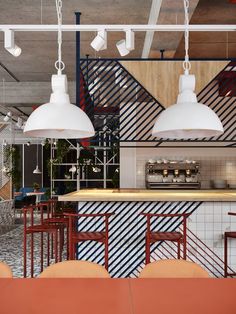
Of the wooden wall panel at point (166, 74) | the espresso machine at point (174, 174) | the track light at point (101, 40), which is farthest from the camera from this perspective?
the espresso machine at point (174, 174)

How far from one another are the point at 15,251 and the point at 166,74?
4.35 metres

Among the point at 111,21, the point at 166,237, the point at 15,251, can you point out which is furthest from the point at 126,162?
the point at 166,237

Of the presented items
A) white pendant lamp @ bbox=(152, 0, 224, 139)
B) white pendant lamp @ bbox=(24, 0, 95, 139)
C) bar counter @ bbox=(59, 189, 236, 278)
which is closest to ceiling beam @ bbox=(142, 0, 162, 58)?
bar counter @ bbox=(59, 189, 236, 278)

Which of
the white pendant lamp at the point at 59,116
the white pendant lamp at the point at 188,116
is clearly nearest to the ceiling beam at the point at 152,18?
the white pendant lamp at the point at 188,116

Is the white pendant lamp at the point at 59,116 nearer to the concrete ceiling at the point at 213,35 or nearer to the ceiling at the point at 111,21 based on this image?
the ceiling at the point at 111,21

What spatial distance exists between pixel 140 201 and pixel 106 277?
3.23 meters

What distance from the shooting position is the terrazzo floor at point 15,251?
6359mm

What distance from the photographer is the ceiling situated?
5.64m

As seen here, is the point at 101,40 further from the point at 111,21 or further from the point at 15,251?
the point at 15,251

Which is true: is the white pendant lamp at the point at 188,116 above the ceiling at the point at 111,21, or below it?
below

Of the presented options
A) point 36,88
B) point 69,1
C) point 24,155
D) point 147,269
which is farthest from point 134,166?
point 24,155

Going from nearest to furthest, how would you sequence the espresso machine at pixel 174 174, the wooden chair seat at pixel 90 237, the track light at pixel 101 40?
the track light at pixel 101 40 < the wooden chair seat at pixel 90 237 < the espresso machine at pixel 174 174

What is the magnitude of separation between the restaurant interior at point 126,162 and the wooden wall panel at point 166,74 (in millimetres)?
14

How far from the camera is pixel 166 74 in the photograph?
5922 millimetres
